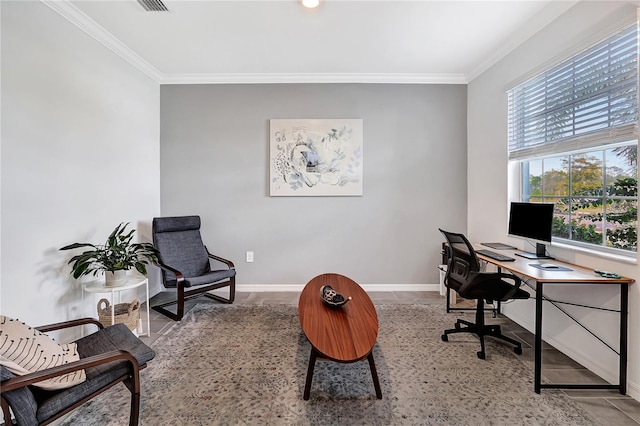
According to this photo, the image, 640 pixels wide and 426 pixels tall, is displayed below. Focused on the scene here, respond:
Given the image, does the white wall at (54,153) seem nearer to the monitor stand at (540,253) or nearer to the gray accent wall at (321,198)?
the gray accent wall at (321,198)

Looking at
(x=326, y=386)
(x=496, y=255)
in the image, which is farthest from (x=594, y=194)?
(x=326, y=386)

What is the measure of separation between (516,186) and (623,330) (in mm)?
1492

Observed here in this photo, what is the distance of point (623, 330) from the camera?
1698 millimetres

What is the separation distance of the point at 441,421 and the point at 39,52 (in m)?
3.64

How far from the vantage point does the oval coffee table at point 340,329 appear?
Result: 1.57 m

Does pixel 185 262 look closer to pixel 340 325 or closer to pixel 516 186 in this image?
pixel 340 325

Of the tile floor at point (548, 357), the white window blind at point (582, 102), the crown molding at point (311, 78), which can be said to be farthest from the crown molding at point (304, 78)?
the tile floor at point (548, 357)

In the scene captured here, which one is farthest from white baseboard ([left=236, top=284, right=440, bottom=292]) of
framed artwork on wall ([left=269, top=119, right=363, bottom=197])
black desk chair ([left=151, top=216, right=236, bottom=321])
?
→ framed artwork on wall ([left=269, top=119, right=363, bottom=197])

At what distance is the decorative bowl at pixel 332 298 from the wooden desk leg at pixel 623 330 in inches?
67.1

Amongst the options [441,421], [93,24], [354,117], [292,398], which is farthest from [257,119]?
[441,421]

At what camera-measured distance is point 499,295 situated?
2148 mm

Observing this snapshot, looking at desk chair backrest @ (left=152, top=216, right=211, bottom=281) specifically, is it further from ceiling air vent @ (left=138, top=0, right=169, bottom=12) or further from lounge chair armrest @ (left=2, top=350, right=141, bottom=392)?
ceiling air vent @ (left=138, top=0, right=169, bottom=12)

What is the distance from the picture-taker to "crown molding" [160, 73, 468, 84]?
3.43 m

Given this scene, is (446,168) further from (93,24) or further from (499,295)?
(93,24)
